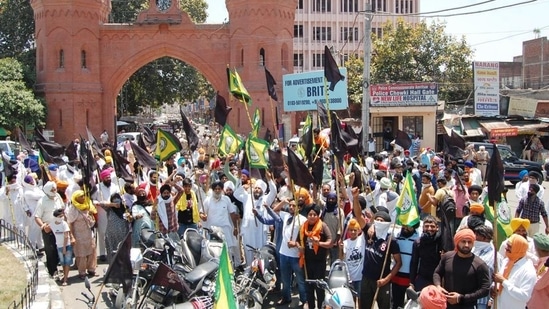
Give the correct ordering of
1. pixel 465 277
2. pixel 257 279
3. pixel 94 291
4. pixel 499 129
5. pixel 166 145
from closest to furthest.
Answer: pixel 465 277 → pixel 257 279 → pixel 94 291 → pixel 166 145 → pixel 499 129

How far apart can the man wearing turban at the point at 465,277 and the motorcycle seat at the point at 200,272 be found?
2.74m

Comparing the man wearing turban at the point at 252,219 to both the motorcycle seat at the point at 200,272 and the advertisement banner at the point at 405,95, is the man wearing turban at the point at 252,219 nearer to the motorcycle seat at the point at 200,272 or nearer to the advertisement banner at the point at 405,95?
the motorcycle seat at the point at 200,272

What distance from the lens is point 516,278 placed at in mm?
5469

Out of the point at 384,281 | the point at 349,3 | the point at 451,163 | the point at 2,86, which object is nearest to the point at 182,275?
the point at 384,281

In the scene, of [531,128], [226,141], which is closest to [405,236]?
[226,141]

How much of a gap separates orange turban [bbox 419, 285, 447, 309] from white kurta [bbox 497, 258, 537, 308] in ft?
2.13

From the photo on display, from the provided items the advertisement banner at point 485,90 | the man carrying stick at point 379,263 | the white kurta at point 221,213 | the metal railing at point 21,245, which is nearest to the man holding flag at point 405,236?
the man carrying stick at point 379,263

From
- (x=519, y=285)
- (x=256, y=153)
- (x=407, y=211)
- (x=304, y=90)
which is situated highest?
(x=304, y=90)

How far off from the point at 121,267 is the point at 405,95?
25.5 meters

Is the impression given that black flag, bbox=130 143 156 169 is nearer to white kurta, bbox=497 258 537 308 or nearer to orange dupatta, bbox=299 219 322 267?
orange dupatta, bbox=299 219 322 267

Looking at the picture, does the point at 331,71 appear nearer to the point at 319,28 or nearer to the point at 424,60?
the point at 424,60

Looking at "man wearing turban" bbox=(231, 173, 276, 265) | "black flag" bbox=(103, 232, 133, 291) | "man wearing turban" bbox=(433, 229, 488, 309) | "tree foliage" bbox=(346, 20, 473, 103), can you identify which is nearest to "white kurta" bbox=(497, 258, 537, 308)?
"man wearing turban" bbox=(433, 229, 488, 309)

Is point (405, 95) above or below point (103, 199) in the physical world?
above

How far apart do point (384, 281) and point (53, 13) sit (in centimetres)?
3159
